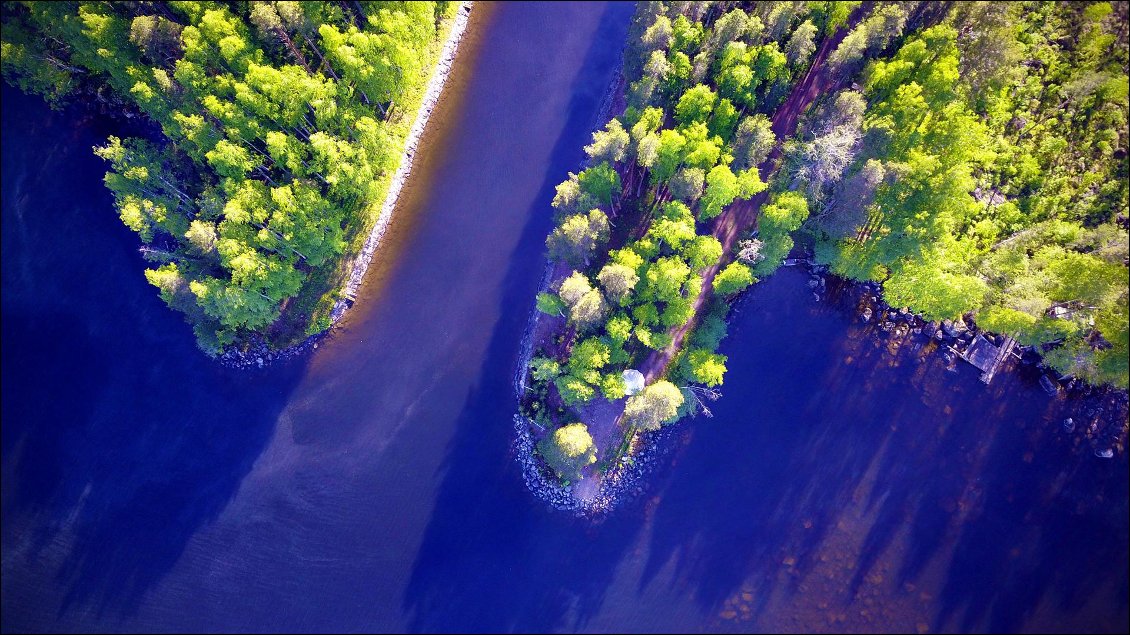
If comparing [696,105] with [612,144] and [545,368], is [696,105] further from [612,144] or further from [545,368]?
[545,368]

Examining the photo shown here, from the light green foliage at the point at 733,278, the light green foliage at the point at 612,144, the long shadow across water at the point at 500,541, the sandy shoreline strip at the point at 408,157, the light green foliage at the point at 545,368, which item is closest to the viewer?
the light green foliage at the point at 612,144

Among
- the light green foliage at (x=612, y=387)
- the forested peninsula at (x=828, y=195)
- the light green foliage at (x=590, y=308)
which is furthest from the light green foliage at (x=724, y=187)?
the light green foliage at (x=612, y=387)

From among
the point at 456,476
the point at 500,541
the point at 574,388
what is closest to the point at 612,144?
the point at 574,388

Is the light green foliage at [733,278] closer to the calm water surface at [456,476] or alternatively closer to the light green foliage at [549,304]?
the calm water surface at [456,476]

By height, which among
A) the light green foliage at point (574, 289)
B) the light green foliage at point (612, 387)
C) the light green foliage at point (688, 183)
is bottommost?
Result: the light green foliage at point (612, 387)

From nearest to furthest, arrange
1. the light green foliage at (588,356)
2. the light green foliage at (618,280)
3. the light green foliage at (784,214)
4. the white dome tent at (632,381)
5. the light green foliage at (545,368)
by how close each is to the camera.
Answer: the light green foliage at (618,280)
the light green foliage at (784,214)
the light green foliage at (588,356)
the light green foliage at (545,368)
the white dome tent at (632,381)

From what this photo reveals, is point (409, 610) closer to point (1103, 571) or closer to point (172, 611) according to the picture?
point (172, 611)
